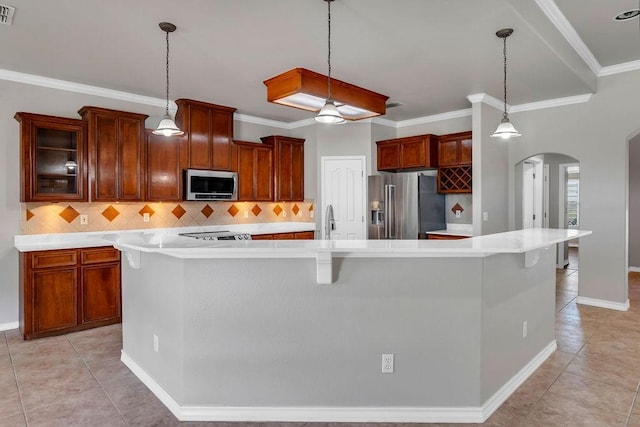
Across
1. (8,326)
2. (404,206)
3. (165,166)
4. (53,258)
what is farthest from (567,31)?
(8,326)

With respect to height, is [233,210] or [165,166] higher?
[165,166]

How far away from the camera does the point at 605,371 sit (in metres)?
3.02

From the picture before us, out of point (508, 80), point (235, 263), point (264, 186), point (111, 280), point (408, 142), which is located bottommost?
point (111, 280)

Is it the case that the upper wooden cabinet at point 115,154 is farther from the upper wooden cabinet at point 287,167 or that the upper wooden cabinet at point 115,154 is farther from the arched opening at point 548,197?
the arched opening at point 548,197

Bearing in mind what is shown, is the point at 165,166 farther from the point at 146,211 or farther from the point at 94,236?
the point at 94,236

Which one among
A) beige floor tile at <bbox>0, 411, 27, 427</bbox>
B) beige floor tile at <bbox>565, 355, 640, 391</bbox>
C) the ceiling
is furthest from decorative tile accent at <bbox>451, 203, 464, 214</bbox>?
beige floor tile at <bbox>0, 411, 27, 427</bbox>

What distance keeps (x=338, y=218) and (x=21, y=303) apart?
406cm

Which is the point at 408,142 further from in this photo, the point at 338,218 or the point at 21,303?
the point at 21,303

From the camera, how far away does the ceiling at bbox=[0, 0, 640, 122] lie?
279 centimetres

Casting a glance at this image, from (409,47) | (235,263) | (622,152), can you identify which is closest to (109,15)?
(235,263)

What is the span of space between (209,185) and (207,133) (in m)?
0.69

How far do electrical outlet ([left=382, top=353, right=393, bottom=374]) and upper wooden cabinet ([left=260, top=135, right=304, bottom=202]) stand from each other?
3935 millimetres

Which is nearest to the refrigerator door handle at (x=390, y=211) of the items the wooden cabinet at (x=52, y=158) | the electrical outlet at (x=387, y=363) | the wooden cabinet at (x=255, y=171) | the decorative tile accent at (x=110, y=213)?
the wooden cabinet at (x=255, y=171)

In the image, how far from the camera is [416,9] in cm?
276
